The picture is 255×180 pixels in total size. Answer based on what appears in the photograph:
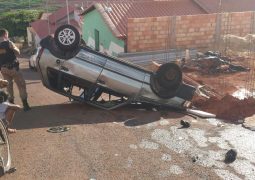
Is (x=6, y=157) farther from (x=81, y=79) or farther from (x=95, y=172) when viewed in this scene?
(x=81, y=79)

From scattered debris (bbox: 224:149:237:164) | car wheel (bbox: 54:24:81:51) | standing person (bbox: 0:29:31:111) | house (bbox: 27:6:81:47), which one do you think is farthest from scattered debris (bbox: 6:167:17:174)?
house (bbox: 27:6:81:47)

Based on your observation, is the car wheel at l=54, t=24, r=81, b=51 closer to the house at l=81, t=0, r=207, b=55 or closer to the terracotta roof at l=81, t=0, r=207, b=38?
the house at l=81, t=0, r=207, b=55

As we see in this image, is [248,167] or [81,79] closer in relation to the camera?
[248,167]

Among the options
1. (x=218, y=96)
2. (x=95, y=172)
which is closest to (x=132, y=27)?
(x=218, y=96)

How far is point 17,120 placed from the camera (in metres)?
8.46

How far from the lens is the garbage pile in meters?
14.6

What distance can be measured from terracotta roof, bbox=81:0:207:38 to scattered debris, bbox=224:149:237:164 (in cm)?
1437

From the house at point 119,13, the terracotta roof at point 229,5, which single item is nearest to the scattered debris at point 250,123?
the house at point 119,13

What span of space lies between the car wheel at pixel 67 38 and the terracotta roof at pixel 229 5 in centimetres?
1484

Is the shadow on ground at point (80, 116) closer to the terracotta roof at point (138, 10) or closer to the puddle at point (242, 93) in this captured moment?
the puddle at point (242, 93)

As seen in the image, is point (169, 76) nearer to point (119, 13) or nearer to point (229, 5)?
point (119, 13)

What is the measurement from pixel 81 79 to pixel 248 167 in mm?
4509

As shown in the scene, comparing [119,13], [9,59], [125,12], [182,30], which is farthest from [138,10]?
[9,59]

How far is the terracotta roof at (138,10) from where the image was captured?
67.9ft
